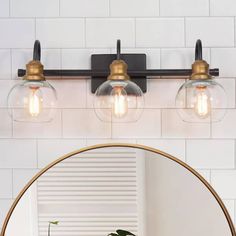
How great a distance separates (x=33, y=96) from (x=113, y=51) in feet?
0.92

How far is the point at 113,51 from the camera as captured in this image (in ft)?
4.22

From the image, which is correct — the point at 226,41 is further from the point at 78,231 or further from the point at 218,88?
the point at 78,231

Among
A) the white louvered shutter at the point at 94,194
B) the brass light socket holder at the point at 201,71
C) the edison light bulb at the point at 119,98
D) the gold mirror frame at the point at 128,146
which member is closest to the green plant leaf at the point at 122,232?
the white louvered shutter at the point at 94,194

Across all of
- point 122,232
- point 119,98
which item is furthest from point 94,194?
point 119,98

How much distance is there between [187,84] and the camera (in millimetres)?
1179

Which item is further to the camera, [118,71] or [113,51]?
[113,51]

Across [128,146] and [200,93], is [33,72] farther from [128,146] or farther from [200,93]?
[200,93]

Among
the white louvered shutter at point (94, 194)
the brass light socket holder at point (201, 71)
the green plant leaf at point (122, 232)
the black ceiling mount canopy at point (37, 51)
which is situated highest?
the black ceiling mount canopy at point (37, 51)

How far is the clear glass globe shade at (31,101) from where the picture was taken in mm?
1160

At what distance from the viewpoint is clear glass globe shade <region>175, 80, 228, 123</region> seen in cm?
116

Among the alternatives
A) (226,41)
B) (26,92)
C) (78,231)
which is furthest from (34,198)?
(226,41)

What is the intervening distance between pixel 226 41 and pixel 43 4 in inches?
21.9

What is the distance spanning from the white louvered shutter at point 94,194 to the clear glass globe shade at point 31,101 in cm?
17

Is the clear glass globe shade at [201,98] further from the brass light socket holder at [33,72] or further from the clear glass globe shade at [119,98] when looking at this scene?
the brass light socket holder at [33,72]
